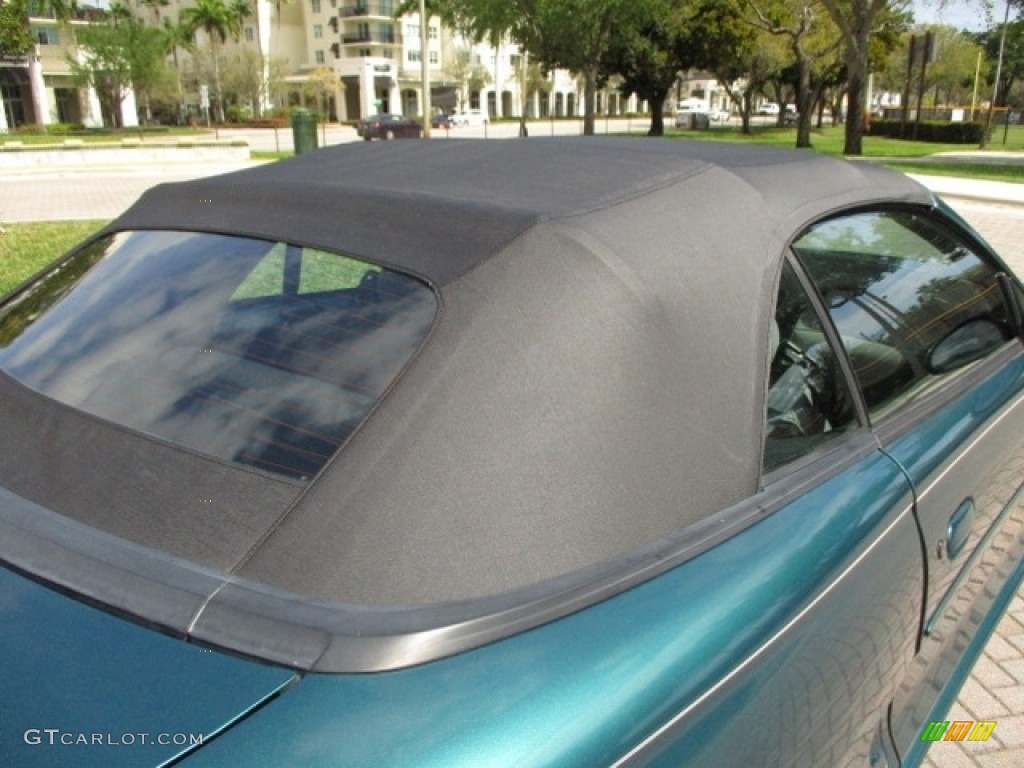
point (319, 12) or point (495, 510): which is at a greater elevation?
point (319, 12)

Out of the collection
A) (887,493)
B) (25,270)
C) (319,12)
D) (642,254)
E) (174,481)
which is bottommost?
(25,270)

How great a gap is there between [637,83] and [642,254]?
154 ft

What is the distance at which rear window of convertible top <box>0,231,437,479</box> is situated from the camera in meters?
1.49

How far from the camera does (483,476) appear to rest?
1.30m

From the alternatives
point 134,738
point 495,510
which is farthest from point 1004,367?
point 134,738

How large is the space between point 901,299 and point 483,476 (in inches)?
66.6

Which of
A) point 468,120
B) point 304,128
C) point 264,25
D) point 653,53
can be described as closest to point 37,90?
point 468,120

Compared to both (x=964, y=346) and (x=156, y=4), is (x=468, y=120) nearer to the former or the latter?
(x=156, y=4)

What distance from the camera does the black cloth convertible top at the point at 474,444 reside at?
1210 mm

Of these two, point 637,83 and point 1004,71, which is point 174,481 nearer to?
point 637,83

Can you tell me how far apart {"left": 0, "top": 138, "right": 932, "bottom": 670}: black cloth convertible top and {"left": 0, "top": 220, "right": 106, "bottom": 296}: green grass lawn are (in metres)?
6.59

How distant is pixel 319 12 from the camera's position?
298 ft

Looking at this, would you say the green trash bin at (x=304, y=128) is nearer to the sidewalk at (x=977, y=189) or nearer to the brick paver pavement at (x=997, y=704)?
the sidewalk at (x=977, y=189)

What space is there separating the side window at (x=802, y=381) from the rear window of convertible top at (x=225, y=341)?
81 centimetres
